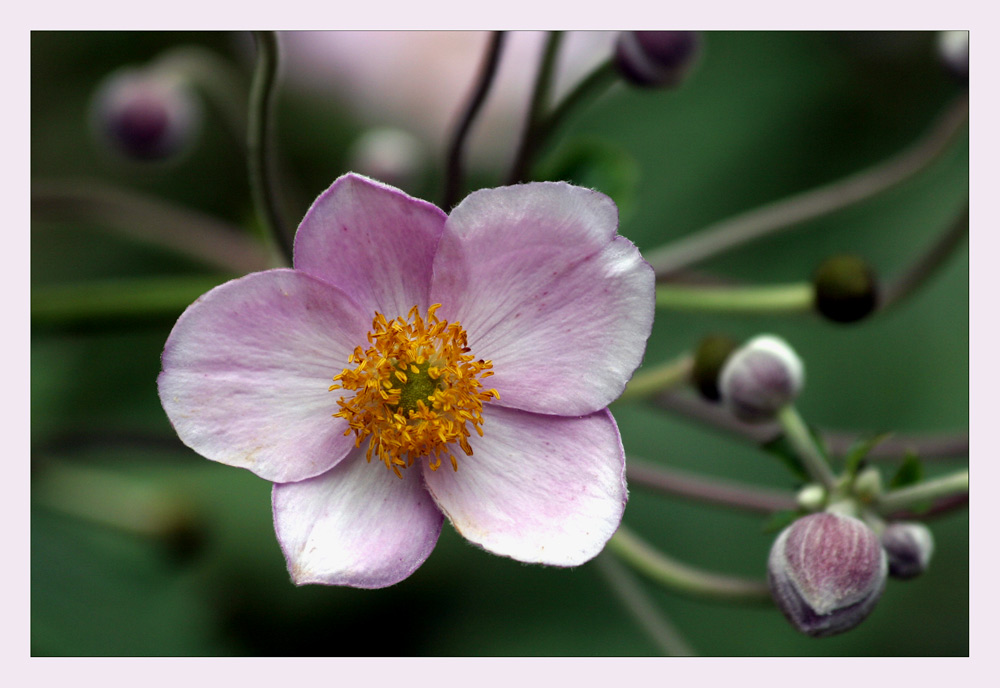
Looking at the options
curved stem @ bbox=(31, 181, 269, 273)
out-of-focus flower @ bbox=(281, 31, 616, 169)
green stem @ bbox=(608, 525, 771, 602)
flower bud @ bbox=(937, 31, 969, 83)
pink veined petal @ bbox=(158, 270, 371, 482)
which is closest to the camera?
pink veined petal @ bbox=(158, 270, 371, 482)

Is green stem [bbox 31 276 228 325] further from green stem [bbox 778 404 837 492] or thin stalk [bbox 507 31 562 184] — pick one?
green stem [bbox 778 404 837 492]

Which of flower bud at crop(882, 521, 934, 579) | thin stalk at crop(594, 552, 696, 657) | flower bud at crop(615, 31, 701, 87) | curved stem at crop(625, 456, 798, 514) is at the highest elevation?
flower bud at crop(615, 31, 701, 87)

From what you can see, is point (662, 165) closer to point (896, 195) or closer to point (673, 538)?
point (896, 195)

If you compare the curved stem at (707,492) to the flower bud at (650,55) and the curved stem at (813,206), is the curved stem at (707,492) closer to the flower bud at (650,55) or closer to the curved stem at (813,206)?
the curved stem at (813,206)

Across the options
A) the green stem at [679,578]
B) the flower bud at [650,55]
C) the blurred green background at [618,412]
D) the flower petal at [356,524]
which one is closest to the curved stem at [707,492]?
the green stem at [679,578]

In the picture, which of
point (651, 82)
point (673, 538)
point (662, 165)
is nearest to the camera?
point (651, 82)

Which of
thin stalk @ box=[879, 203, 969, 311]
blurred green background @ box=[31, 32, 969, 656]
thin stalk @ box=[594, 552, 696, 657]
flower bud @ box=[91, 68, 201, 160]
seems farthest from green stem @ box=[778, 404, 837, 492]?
flower bud @ box=[91, 68, 201, 160]

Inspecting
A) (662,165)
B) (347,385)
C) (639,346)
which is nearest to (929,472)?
(662,165)
